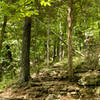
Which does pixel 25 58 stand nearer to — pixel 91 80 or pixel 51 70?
pixel 51 70

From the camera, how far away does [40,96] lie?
5.76 meters

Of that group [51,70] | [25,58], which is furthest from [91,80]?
[25,58]

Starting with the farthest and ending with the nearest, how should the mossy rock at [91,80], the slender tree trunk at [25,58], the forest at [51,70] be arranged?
the slender tree trunk at [25,58], the mossy rock at [91,80], the forest at [51,70]

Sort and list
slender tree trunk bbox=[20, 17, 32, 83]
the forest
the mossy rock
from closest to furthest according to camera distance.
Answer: the forest < the mossy rock < slender tree trunk bbox=[20, 17, 32, 83]

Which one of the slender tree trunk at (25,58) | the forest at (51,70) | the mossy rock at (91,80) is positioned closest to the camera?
the forest at (51,70)

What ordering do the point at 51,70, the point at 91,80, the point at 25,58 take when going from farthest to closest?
the point at 51,70 < the point at 25,58 < the point at 91,80

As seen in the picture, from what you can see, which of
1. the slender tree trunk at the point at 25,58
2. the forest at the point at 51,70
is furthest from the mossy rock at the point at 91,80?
the slender tree trunk at the point at 25,58

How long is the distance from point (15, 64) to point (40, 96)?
739 centimetres

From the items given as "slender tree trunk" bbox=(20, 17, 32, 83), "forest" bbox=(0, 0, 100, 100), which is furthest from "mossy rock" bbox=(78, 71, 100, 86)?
"slender tree trunk" bbox=(20, 17, 32, 83)

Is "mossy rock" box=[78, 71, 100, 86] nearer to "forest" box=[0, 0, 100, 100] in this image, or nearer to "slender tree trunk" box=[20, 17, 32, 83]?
"forest" box=[0, 0, 100, 100]

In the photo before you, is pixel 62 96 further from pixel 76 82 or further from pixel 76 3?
pixel 76 3

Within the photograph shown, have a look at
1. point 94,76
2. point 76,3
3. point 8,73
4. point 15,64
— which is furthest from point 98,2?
point 8,73

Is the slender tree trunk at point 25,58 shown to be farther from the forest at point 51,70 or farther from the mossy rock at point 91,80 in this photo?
the mossy rock at point 91,80

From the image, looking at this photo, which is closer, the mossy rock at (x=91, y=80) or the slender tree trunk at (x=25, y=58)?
the mossy rock at (x=91, y=80)
